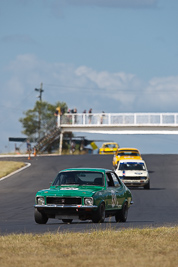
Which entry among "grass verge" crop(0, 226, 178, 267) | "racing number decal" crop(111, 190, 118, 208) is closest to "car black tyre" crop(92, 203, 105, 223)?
"racing number decal" crop(111, 190, 118, 208)

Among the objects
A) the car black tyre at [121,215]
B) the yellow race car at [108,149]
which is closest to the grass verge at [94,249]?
the car black tyre at [121,215]

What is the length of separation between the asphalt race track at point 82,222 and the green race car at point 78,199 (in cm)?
29

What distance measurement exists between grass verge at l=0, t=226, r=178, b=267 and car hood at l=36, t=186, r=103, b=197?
2.27 meters

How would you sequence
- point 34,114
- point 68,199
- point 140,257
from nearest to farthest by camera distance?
1. point 140,257
2. point 68,199
3. point 34,114

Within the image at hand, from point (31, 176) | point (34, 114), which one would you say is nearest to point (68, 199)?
point (31, 176)

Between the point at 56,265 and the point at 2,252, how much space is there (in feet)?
5.29

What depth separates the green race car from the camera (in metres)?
15.8

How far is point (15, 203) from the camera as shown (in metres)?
26.2

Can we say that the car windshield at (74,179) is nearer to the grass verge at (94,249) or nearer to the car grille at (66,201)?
the car grille at (66,201)

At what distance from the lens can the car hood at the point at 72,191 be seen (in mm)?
15812

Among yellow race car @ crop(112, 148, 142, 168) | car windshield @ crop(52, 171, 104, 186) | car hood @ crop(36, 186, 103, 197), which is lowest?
car hood @ crop(36, 186, 103, 197)

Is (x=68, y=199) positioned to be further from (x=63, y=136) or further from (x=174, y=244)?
(x=63, y=136)

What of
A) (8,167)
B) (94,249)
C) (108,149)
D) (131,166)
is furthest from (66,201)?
(108,149)

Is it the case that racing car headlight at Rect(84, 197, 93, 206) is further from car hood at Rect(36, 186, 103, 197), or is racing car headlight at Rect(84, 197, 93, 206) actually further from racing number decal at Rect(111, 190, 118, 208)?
racing number decal at Rect(111, 190, 118, 208)
